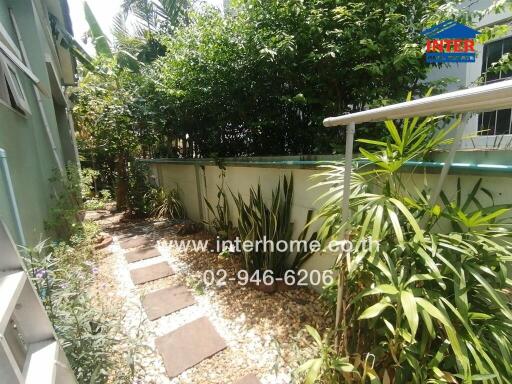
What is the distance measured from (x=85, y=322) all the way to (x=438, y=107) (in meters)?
2.00

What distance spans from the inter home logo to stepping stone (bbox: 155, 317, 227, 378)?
321 cm

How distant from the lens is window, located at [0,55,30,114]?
234 centimetres

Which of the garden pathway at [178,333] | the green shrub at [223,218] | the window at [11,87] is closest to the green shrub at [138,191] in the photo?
the green shrub at [223,218]

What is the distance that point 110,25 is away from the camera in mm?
10180

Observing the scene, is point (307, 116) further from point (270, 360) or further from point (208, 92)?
point (270, 360)

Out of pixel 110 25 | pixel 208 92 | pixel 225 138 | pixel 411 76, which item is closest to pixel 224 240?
pixel 225 138

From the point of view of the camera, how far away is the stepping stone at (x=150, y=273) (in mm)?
3016

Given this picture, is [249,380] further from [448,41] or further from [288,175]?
[448,41]

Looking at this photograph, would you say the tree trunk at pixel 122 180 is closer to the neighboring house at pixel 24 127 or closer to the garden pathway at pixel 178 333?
the neighboring house at pixel 24 127

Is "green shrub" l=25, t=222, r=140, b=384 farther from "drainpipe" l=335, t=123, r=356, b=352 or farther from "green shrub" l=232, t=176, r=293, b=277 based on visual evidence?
"green shrub" l=232, t=176, r=293, b=277

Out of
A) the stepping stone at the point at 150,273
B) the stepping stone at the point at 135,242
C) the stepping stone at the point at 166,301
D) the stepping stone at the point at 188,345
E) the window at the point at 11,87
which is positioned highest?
the window at the point at 11,87

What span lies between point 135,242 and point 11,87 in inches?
103

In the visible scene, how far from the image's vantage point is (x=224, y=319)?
7.50 ft

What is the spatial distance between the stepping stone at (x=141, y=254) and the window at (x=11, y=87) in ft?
7.24
